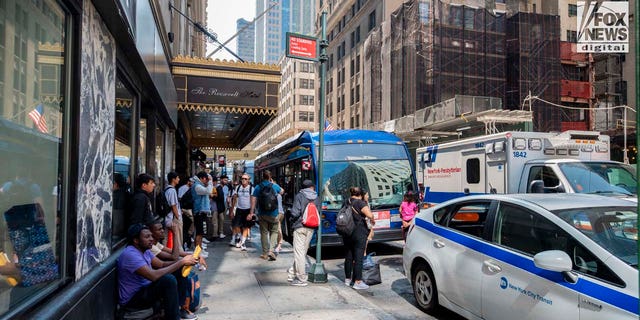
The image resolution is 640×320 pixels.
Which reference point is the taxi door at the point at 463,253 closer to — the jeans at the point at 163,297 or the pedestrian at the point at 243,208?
the jeans at the point at 163,297

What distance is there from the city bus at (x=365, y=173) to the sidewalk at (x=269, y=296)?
6.56 feet

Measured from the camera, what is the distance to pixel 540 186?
887cm

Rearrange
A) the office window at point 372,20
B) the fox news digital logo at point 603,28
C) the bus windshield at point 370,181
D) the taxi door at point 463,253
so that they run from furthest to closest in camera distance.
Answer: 1. the office window at point 372,20
2. the bus windshield at point 370,181
3. the fox news digital logo at point 603,28
4. the taxi door at point 463,253

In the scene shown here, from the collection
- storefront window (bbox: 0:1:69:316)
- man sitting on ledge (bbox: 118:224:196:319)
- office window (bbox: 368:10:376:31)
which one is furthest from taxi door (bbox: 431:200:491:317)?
office window (bbox: 368:10:376:31)

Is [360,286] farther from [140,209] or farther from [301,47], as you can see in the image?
[301,47]

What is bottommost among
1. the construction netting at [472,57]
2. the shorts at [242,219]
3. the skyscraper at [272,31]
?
the shorts at [242,219]

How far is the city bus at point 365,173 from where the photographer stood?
1031cm

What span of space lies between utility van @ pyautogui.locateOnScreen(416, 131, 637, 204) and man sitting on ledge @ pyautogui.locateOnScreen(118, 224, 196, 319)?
7109 millimetres

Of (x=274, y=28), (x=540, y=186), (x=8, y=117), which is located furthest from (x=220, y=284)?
(x=274, y=28)

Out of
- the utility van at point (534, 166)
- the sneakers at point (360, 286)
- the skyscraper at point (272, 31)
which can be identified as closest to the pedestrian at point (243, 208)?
the sneakers at point (360, 286)

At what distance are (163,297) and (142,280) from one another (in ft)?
1.08

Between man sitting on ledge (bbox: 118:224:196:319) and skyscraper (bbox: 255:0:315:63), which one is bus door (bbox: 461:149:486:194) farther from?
skyscraper (bbox: 255:0:315:63)

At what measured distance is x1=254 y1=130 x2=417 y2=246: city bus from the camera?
10.3m

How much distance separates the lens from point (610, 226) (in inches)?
161
